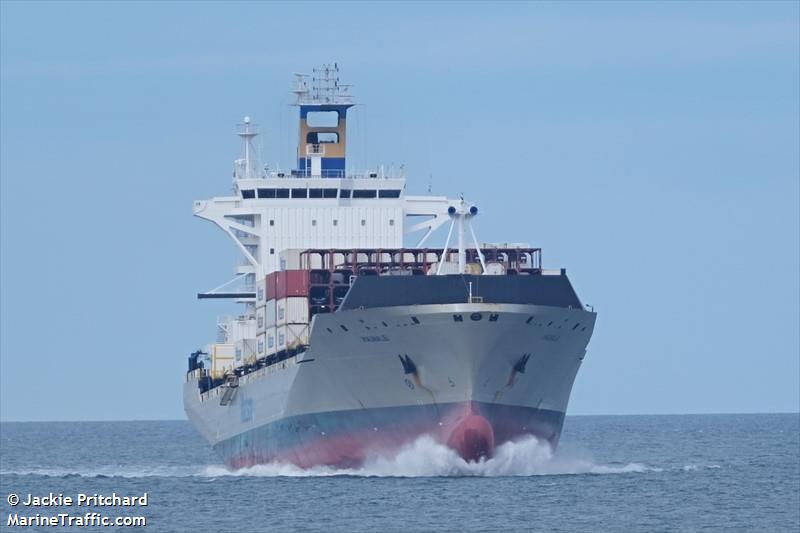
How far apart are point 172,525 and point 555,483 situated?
14695 mm

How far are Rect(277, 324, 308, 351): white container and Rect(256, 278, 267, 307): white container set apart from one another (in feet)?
10.9

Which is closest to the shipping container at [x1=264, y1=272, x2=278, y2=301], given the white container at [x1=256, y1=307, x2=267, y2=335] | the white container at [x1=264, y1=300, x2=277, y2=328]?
the white container at [x1=264, y1=300, x2=277, y2=328]

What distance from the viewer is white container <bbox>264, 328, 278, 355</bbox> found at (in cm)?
6400

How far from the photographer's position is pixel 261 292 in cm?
6844

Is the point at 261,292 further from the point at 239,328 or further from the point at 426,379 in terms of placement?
the point at 426,379

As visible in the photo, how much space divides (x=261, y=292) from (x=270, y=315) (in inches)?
133

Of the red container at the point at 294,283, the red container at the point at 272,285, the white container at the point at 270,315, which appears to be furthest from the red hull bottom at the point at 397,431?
the red container at the point at 272,285

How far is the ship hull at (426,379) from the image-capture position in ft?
186

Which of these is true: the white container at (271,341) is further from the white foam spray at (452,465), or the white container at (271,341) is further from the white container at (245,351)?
the white foam spray at (452,465)

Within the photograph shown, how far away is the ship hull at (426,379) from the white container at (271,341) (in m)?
1.57

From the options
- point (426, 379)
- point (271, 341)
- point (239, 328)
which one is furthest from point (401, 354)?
point (239, 328)

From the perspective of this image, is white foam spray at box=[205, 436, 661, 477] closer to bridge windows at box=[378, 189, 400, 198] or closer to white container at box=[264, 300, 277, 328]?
white container at box=[264, 300, 277, 328]

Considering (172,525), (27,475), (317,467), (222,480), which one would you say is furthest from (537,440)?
(27,475)

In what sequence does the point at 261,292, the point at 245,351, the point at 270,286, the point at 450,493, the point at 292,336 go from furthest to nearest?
the point at 245,351, the point at 261,292, the point at 270,286, the point at 292,336, the point at 450,493
